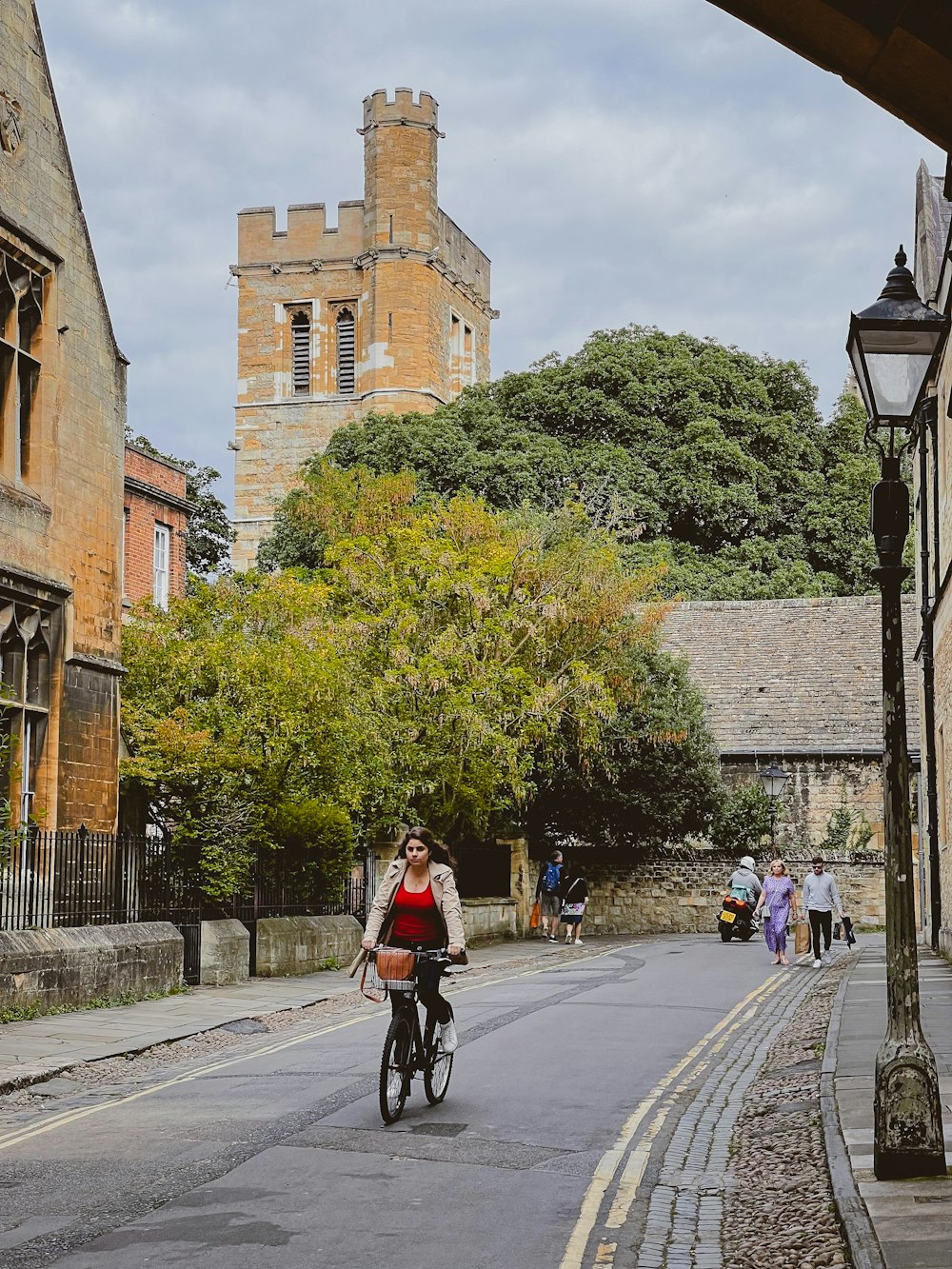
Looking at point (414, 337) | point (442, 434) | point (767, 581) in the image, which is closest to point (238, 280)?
point (414, 337)

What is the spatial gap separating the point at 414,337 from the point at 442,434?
20.9 meters

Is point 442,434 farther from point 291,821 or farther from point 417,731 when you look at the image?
point 291,821

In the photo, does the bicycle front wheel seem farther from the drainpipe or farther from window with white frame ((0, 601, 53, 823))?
the drainpipe

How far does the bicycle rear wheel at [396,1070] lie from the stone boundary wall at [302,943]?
1145 cm

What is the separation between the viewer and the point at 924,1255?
6.31 meters

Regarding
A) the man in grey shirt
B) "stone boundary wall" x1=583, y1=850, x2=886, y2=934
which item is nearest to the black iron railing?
the man in grey shirt

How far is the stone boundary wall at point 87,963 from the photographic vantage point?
1511 centimetres

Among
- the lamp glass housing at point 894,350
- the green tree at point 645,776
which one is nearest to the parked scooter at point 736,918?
the green tree at point 645,776

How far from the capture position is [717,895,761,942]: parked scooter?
3067 centimetres

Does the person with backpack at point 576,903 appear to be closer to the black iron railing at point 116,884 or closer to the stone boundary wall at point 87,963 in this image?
the black iron railing at point 116,884

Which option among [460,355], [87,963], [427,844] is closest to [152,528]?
[87,963]

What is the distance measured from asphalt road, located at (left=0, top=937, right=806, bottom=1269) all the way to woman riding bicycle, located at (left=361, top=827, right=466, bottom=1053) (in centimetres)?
104

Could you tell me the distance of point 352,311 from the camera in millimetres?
73500

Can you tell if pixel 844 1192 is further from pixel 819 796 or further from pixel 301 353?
pixel 301 353
